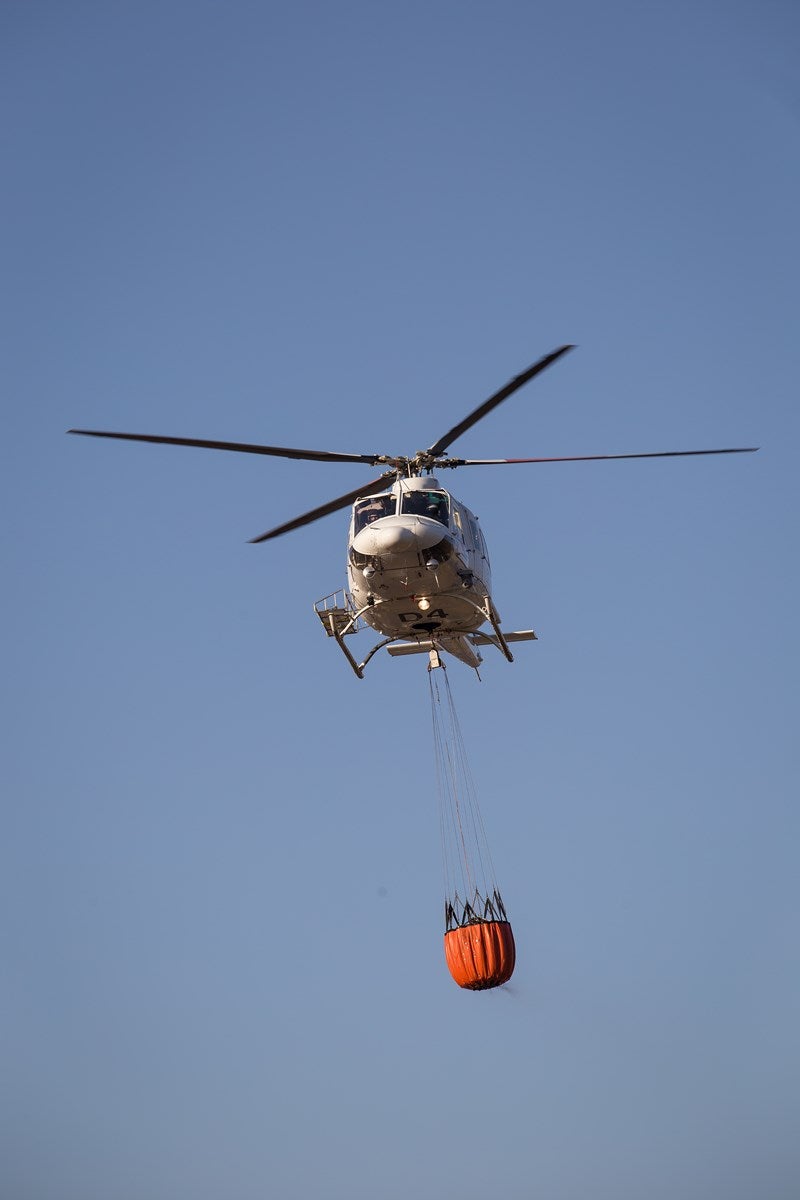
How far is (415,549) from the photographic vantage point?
27.9m

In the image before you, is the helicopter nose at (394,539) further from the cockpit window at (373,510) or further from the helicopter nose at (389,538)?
the cockpit window at (373,510)

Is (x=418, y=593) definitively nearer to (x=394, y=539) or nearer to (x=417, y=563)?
(x=417, y=563)

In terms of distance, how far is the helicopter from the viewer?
92.2ft

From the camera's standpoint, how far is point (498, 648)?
32.0 metres

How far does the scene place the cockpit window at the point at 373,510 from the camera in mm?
28922

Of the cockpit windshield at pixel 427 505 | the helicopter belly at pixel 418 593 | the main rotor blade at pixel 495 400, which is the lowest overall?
the helicopter belly at pixel 418 593

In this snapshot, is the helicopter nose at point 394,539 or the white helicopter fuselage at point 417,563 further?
the white helicopter fuselage at point 417,563

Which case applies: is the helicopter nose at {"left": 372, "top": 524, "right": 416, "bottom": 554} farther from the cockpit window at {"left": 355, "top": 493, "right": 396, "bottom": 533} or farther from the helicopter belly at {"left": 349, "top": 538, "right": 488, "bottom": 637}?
the cockpit window at {"left": 355, "top": 493, "right": 396, "bottom": 533}

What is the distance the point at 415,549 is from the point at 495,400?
3.71 metres

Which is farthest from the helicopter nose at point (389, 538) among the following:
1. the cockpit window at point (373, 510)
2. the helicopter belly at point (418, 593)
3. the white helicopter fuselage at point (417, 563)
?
the cockpit window at point (373, 510)

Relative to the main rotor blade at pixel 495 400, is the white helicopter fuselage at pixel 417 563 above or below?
below

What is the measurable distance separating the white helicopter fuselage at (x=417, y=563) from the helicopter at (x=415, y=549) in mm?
20

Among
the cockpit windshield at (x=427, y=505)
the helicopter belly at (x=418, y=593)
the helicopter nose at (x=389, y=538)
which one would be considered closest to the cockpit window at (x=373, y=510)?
the cockpit windshield at (x=427, y=505)

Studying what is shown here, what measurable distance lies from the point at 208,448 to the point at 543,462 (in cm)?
701
